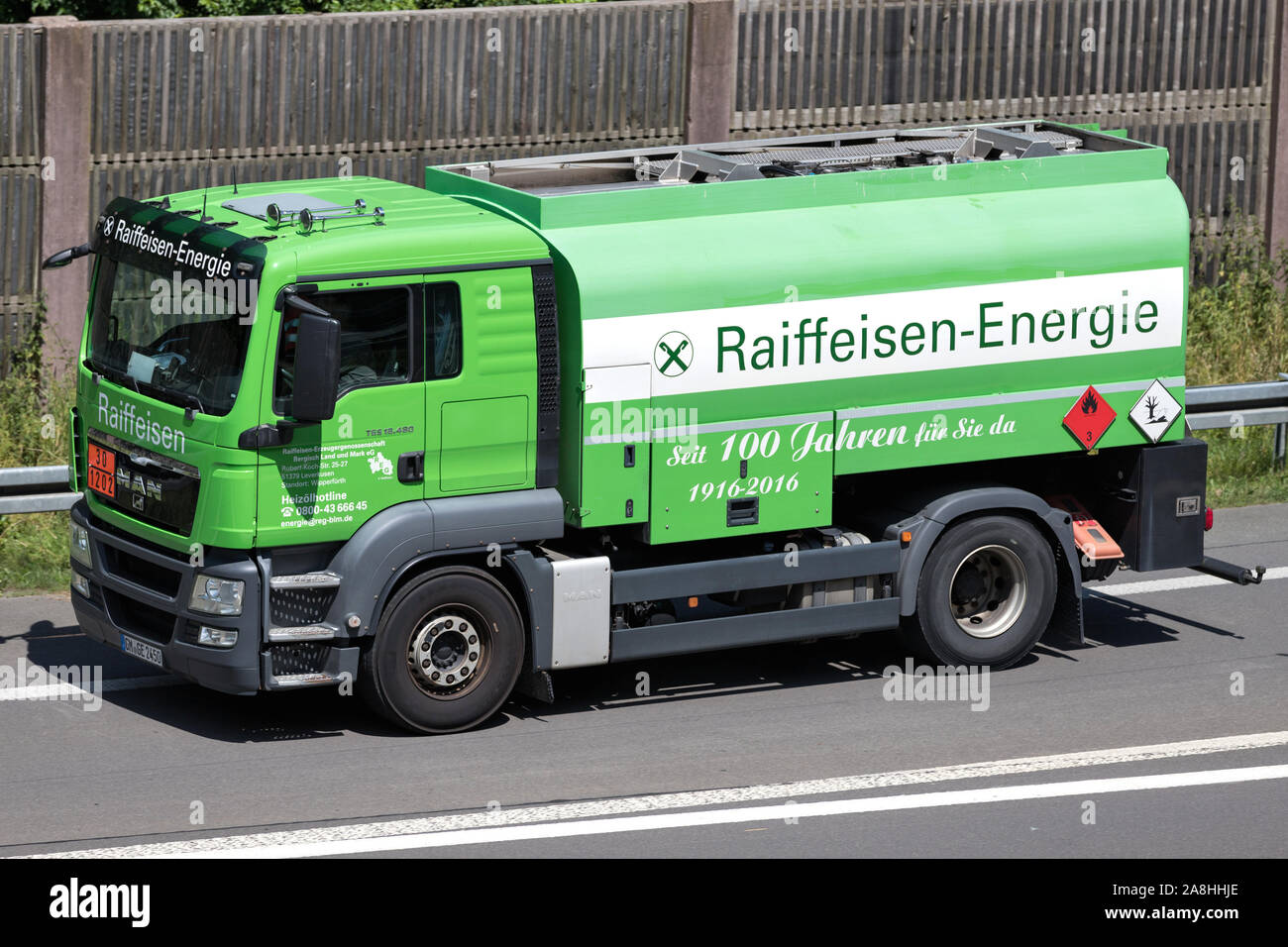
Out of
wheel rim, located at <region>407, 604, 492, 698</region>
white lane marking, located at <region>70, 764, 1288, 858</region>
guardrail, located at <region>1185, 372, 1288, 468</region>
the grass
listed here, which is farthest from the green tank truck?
guardrail, located at <region>1185, 372, 1288, 468</region>

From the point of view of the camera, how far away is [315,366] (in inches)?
345

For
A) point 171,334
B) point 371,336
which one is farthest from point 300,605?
point 171,334

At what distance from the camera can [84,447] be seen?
400 inches

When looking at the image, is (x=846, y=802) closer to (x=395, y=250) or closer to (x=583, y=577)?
(x=583, y=577)

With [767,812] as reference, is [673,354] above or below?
above

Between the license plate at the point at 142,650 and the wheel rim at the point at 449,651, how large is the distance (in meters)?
1.26

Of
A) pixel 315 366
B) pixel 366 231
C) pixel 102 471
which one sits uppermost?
pixel 366 231

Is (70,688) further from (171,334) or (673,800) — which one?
(673,800)

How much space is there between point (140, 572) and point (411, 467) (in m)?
1.62

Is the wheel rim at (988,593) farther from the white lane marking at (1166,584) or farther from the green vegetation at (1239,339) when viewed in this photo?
the green vegetation at (1239,339)

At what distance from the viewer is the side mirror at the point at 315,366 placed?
28.7 feet

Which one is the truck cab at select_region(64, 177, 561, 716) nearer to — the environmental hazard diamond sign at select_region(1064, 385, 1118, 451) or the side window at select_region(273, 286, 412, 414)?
the side window at select_region(273, 286, 412, 414)

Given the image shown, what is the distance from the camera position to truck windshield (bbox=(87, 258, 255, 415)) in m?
9.03

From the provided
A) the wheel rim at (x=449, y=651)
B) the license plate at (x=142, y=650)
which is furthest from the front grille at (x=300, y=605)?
the license plate at (x=142, y=650)
